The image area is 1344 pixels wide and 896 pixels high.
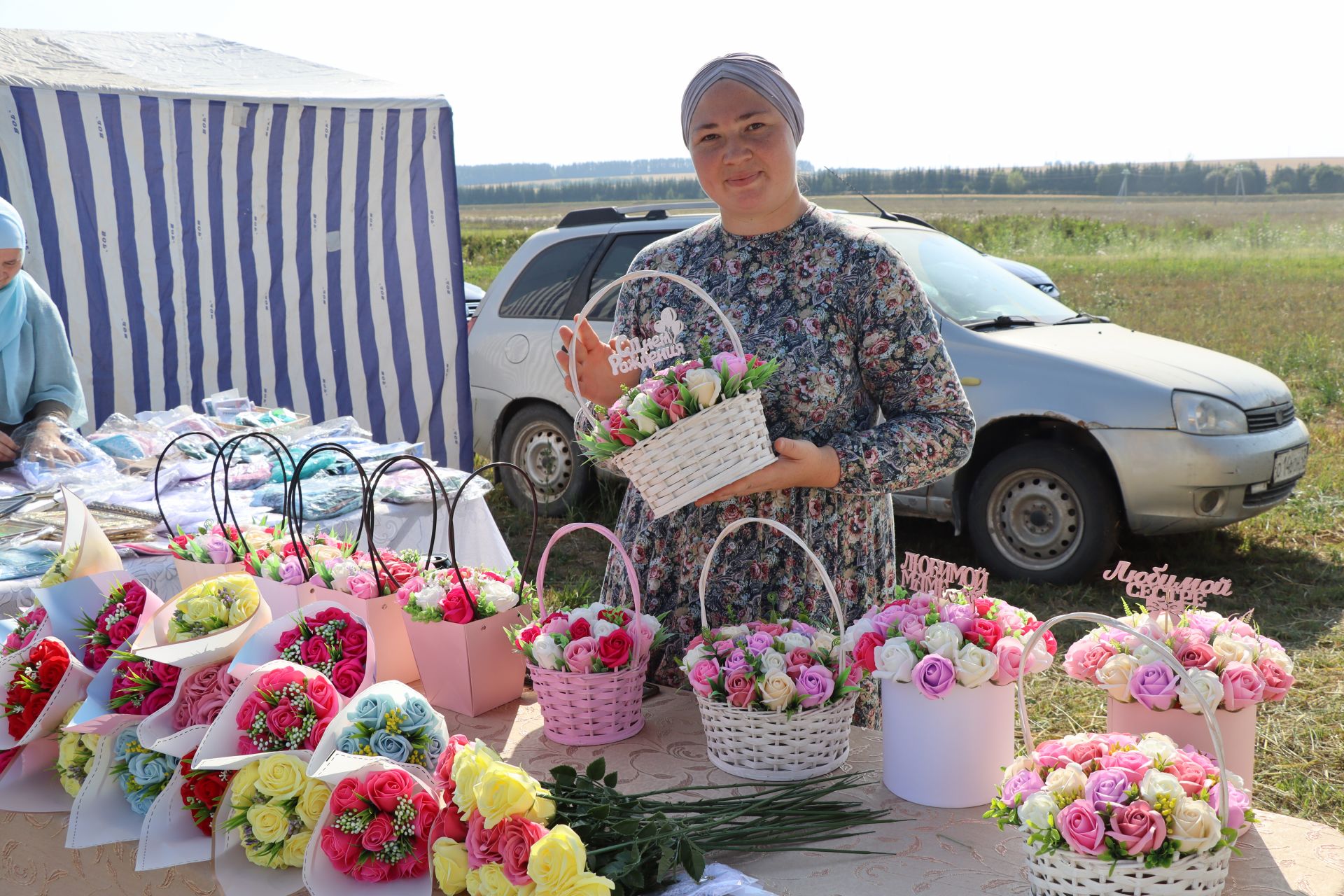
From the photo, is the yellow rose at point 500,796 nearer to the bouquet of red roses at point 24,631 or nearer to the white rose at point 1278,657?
the white rose at point 1278,657

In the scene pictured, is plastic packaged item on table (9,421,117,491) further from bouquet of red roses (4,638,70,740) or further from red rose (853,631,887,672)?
red rose (853,631,887,672)

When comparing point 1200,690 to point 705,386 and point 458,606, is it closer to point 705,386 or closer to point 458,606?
point 705,386

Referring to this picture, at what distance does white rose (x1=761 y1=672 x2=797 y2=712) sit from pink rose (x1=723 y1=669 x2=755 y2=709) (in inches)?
0.7

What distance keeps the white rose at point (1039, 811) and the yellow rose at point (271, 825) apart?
2.97 ft

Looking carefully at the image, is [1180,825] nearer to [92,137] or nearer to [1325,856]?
[1325,856]

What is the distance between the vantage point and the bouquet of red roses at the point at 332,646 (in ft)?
4.98

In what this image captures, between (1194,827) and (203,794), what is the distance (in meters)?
1.24

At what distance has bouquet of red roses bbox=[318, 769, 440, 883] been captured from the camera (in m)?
1.26

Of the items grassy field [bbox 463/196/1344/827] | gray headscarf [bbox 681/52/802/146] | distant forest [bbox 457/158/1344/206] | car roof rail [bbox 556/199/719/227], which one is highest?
distant forest [bbox 457/158/1344/206]

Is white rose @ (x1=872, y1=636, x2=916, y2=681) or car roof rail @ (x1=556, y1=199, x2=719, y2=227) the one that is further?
car roof rail @ (x1=556, y1=199, x2=719, y2=227)

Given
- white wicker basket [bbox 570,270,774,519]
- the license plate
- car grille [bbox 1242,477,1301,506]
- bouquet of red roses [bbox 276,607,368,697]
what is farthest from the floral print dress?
the license plate

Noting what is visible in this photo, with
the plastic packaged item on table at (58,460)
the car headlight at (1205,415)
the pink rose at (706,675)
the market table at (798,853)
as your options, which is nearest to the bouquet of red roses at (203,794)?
the market table at (798,853)

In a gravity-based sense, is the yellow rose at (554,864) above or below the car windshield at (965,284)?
below

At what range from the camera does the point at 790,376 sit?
72.8 inches
